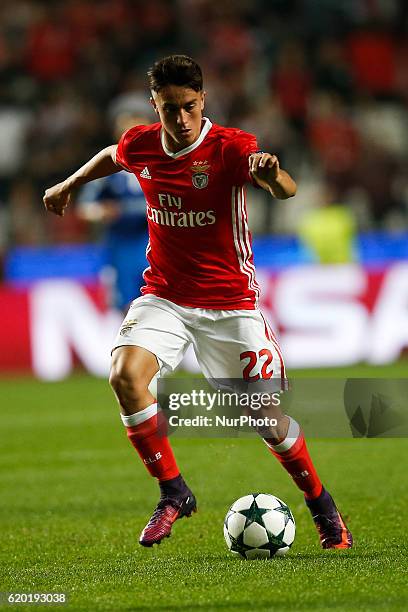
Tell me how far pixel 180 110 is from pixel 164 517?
5.36ft

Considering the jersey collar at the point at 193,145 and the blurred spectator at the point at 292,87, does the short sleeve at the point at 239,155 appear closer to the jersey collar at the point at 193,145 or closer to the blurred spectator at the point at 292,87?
the jersey collar at the point at 193,145

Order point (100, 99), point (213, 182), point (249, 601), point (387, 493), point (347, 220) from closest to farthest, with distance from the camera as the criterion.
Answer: point (249, 601)
point (213, 182)
point (387, 493)
point (347, 220)
point (100, 99)

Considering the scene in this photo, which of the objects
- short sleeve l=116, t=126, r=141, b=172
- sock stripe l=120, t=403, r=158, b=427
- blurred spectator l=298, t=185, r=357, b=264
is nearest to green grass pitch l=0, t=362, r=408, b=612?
sock stripe l=120, t=403, r=158, b=427

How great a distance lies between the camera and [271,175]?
4.48 m

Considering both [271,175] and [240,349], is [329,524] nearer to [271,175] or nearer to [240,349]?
[240,349]

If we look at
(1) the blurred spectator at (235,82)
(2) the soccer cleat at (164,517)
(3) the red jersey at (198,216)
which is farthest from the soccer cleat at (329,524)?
(1) the blurred spectator at (235,82)

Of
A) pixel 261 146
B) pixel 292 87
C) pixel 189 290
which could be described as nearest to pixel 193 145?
pixel 189 290

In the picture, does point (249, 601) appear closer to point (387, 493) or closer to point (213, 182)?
point (213, 182)

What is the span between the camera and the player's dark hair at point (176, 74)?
15.9ft

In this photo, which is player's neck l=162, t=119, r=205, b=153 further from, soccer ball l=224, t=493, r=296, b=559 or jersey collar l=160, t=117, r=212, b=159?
soccer ball l=224, t=493, r=296, b=559

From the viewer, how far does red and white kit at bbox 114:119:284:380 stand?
16.3ft

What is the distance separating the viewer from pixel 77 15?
1623cm

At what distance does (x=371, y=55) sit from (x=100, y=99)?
3.66m

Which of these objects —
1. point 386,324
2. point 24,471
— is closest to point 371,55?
point 386,324
